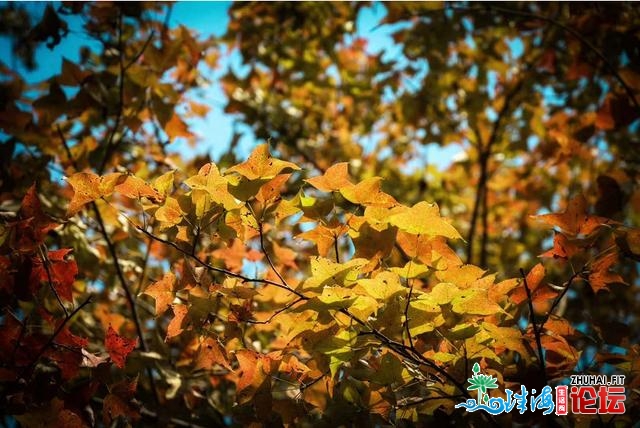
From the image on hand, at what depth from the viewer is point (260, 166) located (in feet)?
2.71

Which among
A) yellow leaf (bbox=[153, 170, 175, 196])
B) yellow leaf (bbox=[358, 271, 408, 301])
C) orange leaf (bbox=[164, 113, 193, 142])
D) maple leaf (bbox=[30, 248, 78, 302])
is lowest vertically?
yellow leaf (bbox=[358, 271, 408, 301])

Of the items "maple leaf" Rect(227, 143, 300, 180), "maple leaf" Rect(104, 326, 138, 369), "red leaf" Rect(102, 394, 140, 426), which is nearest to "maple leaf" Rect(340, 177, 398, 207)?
"maple leaf" Rect(227, 143, 300, 180)

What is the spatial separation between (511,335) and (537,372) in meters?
0.25

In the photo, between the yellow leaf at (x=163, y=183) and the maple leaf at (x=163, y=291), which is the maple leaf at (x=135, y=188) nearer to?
the yellow leaf at (x=163, y=183)

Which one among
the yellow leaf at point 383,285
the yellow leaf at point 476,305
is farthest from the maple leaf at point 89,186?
the yellow leaf at point 476,305

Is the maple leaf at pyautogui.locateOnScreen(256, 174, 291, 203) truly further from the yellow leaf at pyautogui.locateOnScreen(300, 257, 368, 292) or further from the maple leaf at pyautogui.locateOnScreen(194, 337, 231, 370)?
the maple leaf at pyautogui.locateOnScreen(194, 337, 231, 370)

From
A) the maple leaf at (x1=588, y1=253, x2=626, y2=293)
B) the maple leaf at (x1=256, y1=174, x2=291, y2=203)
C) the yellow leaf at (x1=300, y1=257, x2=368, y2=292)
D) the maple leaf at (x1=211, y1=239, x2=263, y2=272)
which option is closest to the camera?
the yellow leaf at (x1=300, y1=257, x2=368, y2=292)

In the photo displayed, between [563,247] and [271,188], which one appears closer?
[271,188]

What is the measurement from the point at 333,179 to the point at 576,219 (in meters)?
0.53

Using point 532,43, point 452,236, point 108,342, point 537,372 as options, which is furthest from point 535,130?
point 108,342

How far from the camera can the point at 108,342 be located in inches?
38.9

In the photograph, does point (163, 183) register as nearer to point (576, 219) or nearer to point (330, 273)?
point (330, 273)

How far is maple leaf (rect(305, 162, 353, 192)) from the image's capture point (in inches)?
33.7
